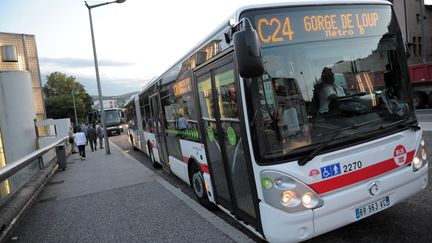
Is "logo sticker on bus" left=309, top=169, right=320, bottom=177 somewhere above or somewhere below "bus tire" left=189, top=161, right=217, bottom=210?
above

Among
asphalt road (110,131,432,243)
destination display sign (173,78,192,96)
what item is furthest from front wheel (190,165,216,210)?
destination display sign (173,78,192,96)

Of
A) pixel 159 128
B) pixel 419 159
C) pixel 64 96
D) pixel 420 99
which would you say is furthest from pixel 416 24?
pixel 64 96

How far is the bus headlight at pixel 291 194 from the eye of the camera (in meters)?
3.46

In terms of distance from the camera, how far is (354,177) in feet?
12.0

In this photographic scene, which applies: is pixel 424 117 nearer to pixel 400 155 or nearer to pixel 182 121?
pixel 182 121

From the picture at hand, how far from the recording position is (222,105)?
175 inches

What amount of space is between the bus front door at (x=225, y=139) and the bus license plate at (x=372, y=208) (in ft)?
3.61

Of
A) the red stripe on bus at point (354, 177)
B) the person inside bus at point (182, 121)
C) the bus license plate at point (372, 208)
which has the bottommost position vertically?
the bus license plate at point (372, 208)

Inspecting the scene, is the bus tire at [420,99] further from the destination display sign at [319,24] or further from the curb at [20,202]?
the curb at [20,202]

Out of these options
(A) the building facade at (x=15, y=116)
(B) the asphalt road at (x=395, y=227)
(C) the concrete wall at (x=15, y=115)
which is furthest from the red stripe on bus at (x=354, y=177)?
(C) the concrete wall at (x=15, y=115)

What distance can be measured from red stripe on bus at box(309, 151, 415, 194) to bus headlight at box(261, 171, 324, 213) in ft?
0.29

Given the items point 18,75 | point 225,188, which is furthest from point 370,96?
point 18,75

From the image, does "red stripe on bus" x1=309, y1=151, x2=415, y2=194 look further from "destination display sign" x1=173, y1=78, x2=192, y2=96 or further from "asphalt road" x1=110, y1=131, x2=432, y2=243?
"destination display sign" x1=173, y1=78, x2=192, y2=96

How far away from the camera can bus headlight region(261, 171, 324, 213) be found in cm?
346
